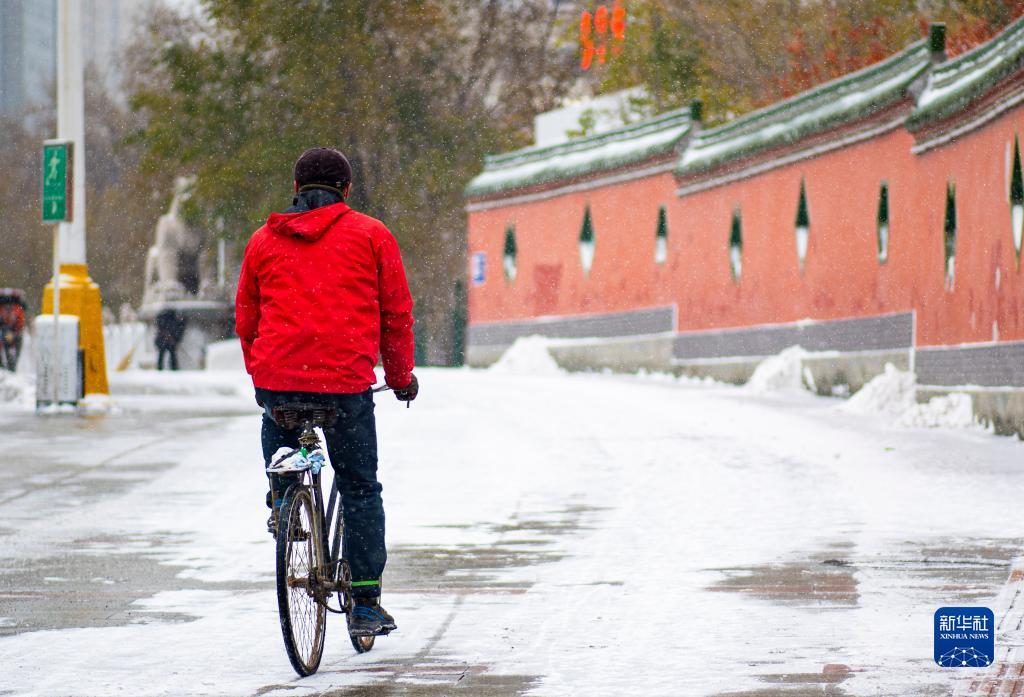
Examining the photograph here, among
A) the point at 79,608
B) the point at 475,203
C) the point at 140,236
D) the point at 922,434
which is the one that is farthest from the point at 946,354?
the point at 140,236

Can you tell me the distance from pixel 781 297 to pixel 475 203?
11872 mm

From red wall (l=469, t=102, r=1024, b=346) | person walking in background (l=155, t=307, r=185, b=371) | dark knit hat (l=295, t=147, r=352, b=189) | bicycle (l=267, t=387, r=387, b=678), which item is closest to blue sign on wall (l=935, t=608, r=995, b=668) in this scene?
bicycle (l=267, t=387, r=387, b=678)

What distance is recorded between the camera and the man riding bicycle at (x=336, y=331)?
274 inches

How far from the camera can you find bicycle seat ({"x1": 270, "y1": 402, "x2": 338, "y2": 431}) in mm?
6930

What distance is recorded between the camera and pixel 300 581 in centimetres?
682

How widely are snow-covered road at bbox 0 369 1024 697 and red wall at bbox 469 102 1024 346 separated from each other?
7.26ft

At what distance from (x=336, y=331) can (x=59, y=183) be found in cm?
1387

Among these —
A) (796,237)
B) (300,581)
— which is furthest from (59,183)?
(300,581)

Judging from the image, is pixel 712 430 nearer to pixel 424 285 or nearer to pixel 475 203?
pixel 475 203

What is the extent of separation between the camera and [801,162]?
86.4 feet

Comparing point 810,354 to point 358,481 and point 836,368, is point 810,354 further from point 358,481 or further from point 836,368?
point 358,481

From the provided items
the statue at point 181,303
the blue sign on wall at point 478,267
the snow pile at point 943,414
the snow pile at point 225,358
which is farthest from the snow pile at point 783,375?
the statue at point 181,303

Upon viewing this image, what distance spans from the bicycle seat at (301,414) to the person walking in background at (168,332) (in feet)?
126

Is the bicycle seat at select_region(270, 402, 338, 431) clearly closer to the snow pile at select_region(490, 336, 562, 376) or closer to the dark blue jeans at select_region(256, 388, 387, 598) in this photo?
the dark blue jeans at select_region(256, 388, 387, 598)
